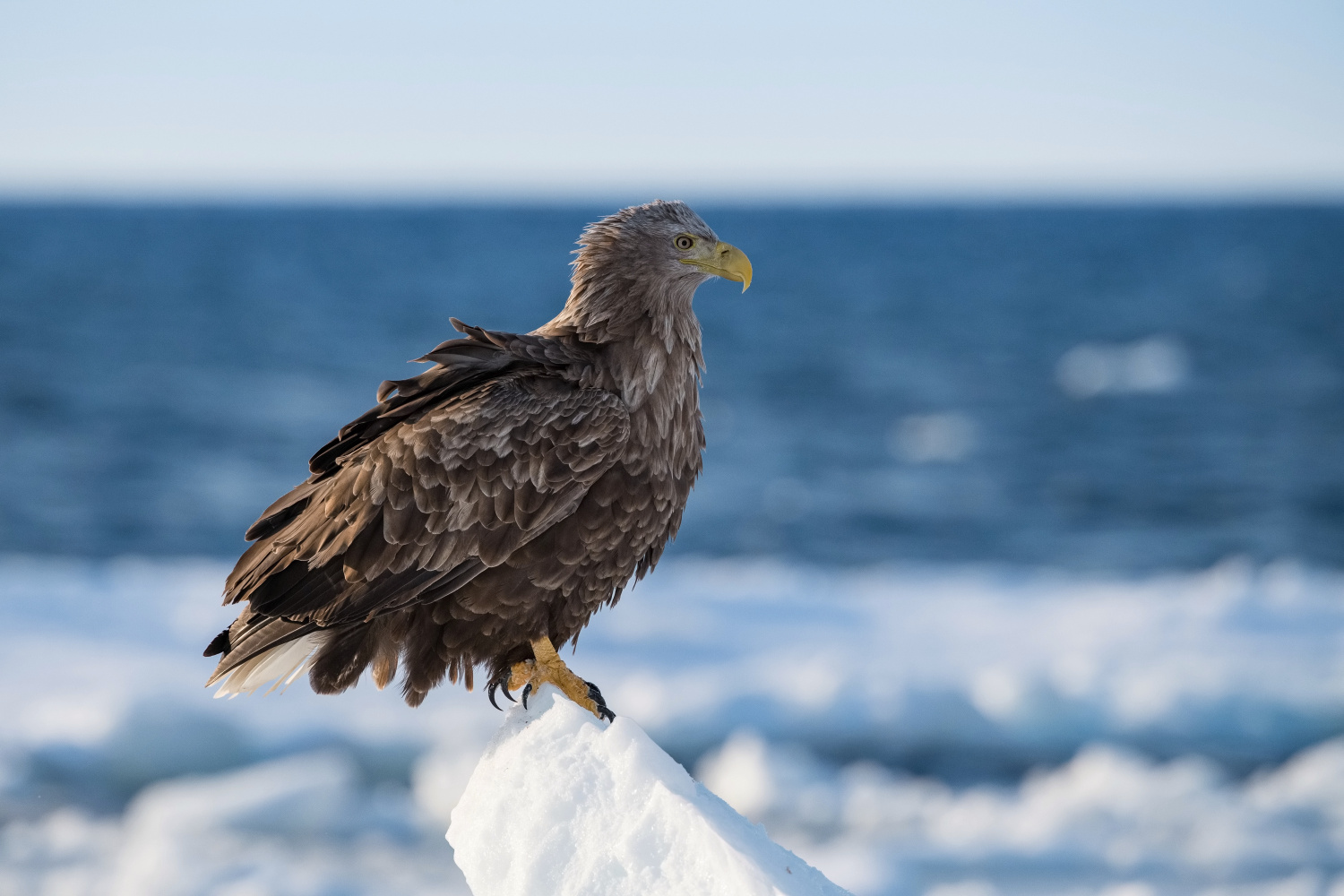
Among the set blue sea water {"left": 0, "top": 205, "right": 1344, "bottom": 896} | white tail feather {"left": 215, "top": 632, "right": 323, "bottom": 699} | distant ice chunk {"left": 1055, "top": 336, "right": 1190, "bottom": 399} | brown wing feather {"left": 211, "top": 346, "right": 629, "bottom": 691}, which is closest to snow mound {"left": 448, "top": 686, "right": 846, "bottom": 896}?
brown wing feather {"left": 211, "top": 346, "right": 629, "bottom": 691}

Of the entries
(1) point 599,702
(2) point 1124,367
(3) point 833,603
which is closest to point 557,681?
(1) point 599,702

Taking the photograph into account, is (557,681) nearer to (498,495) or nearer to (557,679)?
(557,679)

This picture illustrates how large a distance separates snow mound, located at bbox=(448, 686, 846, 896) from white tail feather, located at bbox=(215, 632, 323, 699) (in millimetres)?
853

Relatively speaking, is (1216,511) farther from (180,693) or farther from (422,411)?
(422,411)

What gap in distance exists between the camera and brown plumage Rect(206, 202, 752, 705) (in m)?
4.37

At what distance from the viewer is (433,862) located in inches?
360

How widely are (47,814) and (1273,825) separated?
928 centimetres

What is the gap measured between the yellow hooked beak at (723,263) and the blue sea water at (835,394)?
16382 mm

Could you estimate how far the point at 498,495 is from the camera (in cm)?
438

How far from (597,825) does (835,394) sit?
3220cm

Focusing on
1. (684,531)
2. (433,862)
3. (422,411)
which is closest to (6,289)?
(684,531)

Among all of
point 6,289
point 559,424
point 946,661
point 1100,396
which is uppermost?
point 6,289

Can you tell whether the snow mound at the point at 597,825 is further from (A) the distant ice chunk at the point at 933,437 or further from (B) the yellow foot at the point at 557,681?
(A) the distant ice chunk at the point at 933,437

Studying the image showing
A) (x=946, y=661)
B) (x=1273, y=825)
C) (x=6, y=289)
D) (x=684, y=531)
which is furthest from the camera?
(x=6, y=289)
